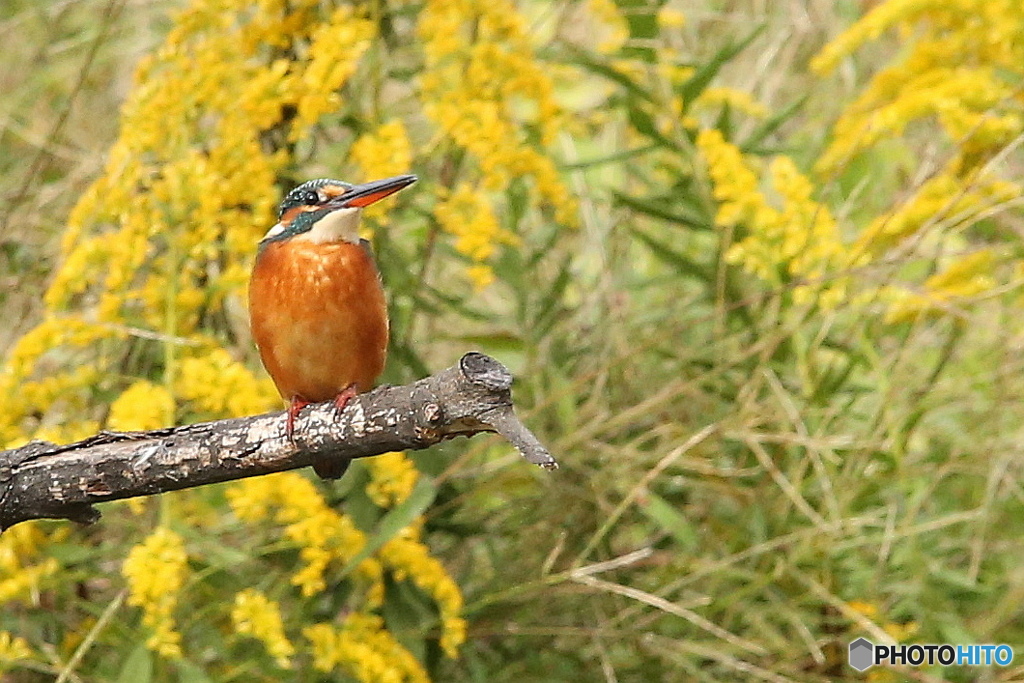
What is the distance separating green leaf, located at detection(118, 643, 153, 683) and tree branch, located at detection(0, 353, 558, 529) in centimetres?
39

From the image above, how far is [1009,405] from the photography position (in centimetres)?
252

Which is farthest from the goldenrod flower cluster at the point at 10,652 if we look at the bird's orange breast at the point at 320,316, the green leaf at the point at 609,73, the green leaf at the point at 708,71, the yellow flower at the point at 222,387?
the green leaf at the point at 708,71

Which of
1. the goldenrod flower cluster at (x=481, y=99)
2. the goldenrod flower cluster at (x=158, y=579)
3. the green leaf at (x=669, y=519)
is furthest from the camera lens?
the green leaf at (x=669, y=519)

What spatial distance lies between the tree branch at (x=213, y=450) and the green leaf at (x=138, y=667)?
1.28 ft

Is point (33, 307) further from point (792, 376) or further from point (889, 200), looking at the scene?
point (889, 200)

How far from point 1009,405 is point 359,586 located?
1278mm

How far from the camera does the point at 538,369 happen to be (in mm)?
2352

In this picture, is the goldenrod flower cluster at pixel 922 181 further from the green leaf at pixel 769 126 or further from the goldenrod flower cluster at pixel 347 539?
the goldenrod flower cluster at pixel 347 539

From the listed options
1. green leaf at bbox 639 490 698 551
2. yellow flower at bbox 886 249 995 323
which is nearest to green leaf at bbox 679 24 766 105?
yellow flower at bbox 886 249 995 323

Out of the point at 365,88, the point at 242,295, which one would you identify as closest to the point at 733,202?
the point at 365,88

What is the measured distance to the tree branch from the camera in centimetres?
126

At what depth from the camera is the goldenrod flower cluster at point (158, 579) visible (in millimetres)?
1700

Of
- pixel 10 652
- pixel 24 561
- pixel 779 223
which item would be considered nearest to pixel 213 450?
pixel 10 652

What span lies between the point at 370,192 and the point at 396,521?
46 cm
